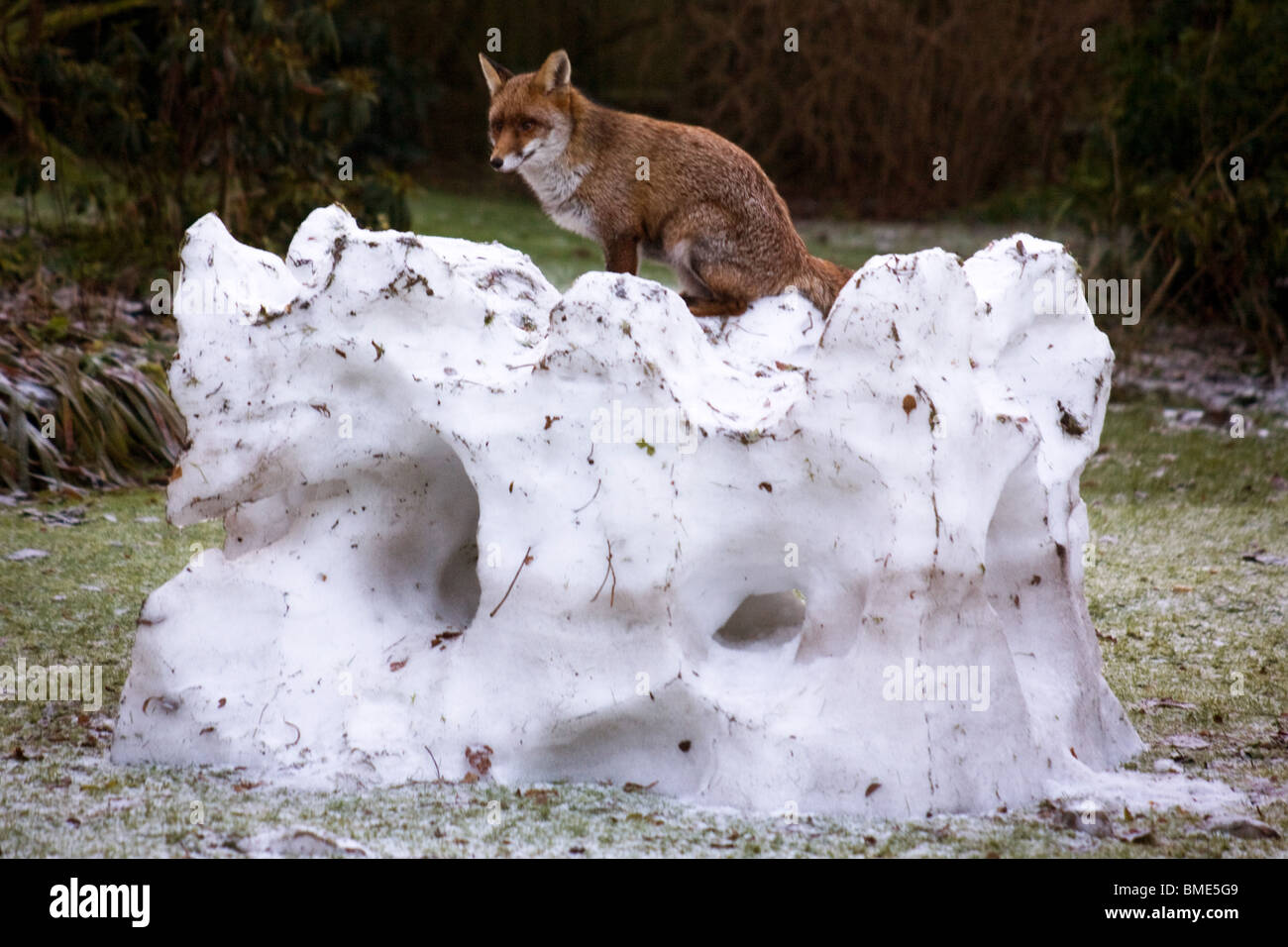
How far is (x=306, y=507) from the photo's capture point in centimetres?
322

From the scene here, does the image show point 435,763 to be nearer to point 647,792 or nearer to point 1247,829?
point 647,792

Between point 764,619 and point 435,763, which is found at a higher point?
point 764,619

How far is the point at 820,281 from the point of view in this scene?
392 cm

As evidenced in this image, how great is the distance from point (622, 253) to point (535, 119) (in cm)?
50

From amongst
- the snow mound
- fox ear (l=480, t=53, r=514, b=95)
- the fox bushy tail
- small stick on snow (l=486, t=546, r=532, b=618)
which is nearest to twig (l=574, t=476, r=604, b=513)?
the snow mound

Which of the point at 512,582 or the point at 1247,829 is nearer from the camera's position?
the point at 1247,829

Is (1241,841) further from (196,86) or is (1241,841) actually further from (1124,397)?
(196,86)

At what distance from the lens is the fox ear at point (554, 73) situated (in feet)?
14.0

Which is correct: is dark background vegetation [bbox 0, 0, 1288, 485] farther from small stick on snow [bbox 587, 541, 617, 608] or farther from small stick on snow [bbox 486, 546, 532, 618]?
small stick on snow [bbox 587, 541, 617, 608]

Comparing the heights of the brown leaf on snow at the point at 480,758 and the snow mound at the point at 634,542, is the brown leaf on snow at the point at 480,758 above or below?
below

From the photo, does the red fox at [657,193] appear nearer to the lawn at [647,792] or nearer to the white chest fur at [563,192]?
the white chest fur at [563,192]

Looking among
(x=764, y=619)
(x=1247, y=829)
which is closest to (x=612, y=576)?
(x=764, y=619)

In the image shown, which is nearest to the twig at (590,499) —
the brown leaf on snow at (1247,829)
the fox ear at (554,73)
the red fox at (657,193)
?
the red fox at (657,193)

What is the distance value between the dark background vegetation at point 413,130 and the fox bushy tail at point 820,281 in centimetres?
327
